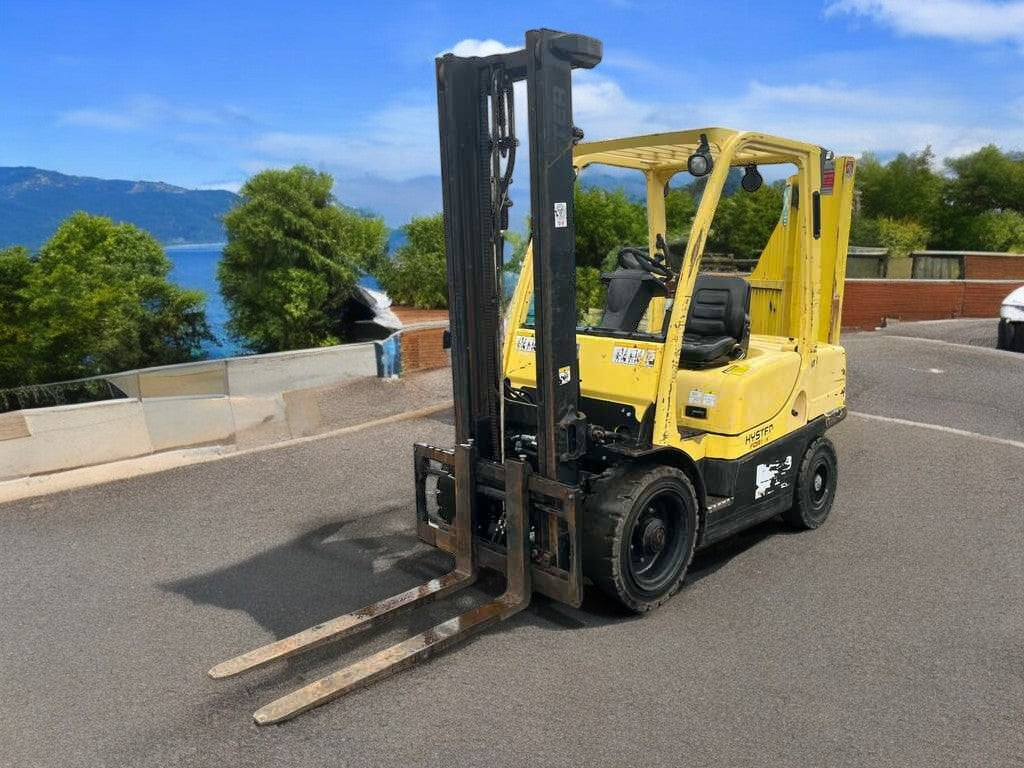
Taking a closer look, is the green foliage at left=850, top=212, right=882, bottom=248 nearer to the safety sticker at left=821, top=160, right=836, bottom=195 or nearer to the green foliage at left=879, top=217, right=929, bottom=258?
the green foliage at left=879, top=217, right=929, bottom=258

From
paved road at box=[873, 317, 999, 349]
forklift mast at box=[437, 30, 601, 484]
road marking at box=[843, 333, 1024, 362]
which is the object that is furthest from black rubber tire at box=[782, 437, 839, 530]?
paved road at box=[873, 317, 999, 349]

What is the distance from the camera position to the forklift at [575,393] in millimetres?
4461

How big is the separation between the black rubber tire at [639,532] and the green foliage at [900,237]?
1925cm

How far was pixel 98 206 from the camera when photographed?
16.3 metres

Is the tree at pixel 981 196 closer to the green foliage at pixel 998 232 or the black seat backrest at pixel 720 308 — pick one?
the green foliage at pixel 998 232

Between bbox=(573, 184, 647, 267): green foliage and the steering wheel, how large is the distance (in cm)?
1317

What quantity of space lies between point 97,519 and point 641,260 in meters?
5.02

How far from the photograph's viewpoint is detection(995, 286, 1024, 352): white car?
14.5m

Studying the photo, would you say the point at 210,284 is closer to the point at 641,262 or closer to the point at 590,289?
the point at 590,289

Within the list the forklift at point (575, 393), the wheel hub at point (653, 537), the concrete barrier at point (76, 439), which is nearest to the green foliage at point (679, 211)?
the concrete barrier at point (76, 439)

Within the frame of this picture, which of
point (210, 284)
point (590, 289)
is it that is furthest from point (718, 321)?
point (210, 284)

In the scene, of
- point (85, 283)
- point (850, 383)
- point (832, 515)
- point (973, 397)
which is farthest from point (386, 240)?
point (832, 515)

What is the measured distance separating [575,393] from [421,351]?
8.01 meters

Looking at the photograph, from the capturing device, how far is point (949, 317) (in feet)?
59.4
